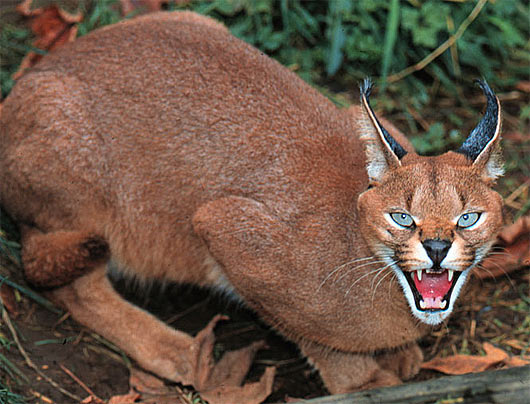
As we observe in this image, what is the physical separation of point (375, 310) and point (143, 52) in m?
1.76

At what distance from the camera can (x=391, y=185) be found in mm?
3318

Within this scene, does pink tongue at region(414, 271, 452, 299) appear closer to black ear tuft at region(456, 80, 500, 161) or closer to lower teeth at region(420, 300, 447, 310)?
lower teeth at region(420, 300, 447, 310)

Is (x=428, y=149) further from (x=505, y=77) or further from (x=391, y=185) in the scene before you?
(x=391, y=185)

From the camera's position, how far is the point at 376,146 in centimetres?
337

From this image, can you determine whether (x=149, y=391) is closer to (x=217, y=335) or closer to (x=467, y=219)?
(x=217, y=335)

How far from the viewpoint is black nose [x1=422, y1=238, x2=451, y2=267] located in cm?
307

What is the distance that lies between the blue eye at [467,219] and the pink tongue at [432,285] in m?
0.24

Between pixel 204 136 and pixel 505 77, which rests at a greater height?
pixel 204 136

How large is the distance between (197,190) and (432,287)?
131 cm

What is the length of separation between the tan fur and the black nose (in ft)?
1.56

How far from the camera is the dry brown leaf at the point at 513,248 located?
4.50 metres

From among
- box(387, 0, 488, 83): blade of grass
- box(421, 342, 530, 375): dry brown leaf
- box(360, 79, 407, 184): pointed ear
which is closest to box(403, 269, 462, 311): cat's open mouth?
box(360, 79, 407, 184): pointed ear

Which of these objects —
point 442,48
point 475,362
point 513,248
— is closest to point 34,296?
point 475,362

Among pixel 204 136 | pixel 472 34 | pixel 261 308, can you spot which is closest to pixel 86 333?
pixel 261 308
